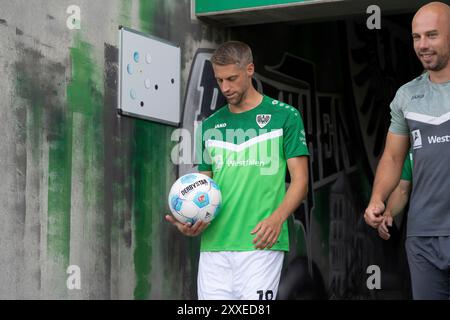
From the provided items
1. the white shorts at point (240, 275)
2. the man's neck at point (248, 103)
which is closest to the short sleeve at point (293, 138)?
the man's neck at point (248, 103)

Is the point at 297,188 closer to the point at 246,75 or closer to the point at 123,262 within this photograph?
the point at 246,75

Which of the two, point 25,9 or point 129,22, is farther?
point 129,22

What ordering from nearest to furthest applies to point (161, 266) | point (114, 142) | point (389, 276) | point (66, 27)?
point (66, 27)
point (114, 142)
point (161, 266)
point (389, 276)

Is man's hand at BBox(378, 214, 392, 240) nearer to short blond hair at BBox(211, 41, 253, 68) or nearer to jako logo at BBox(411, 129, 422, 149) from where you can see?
jako logo at BBox(411, 129, 422, 149)

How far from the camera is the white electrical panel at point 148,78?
6625mm

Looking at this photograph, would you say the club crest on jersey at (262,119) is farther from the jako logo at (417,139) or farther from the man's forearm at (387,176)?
the jako logo at (417,139)

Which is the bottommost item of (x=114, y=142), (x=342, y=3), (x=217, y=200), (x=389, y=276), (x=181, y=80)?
(x=389, y=276)

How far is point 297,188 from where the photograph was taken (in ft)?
18.6

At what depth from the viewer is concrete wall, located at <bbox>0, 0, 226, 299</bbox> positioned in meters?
5.64

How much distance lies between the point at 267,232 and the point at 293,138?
66 cm

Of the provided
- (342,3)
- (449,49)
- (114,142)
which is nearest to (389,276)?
(342,3)

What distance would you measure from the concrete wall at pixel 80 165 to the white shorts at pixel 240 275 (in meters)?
0.91

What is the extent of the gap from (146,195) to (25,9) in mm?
1740

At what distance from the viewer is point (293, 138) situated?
5742mm
